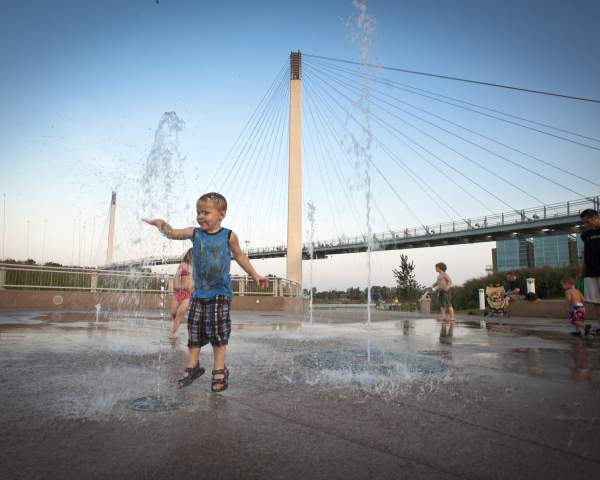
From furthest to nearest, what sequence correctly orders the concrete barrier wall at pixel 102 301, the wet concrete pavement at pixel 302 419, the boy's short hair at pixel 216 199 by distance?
the concrete barrier wall at pixel 102 301 < the boy's short hair at pixel 216 199 < the wet concrete pavement at pixel 302 419

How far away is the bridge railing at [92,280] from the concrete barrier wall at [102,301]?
0.95ft

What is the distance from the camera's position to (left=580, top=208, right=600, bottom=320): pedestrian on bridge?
5422mm

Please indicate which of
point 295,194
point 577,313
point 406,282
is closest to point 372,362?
point 577,313

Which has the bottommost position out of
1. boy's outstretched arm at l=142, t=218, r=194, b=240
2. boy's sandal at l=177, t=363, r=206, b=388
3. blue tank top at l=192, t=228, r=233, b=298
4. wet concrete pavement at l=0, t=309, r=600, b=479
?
wet concrete pavement at l=0, t=309, r=600, b=479

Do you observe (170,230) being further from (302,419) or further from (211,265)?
(302,419)

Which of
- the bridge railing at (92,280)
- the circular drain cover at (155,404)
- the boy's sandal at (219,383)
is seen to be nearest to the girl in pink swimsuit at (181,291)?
the boy's sandal at (219,383)

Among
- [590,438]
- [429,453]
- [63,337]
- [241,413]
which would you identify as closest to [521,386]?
[590,438]

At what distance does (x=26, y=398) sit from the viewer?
271 cm

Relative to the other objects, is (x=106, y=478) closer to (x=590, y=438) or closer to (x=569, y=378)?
(x=590, y=438)

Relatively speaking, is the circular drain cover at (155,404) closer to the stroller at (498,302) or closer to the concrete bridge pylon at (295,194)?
the stroller at (498,302)

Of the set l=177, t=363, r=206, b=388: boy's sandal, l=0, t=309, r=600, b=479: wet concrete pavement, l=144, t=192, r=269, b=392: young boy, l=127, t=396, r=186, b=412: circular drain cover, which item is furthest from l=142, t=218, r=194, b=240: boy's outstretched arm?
l=127, t=396, r=186, b=412: circular drain cover

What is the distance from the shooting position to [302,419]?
237 cm

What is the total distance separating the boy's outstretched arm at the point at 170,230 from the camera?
3521mm

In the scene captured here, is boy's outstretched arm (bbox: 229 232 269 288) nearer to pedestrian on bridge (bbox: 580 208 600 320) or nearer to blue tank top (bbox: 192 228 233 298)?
blue tank top (bbox: 192 228 233 298)
